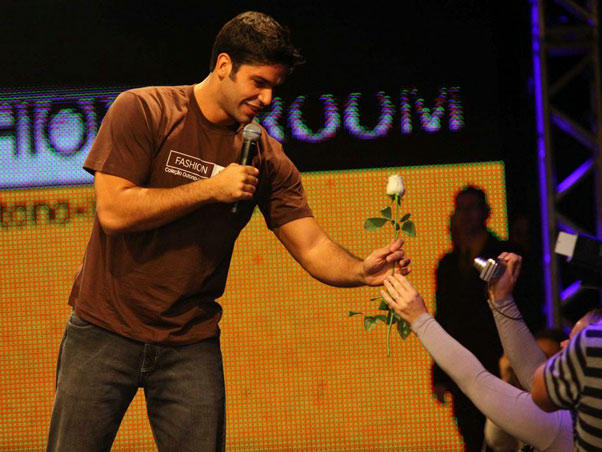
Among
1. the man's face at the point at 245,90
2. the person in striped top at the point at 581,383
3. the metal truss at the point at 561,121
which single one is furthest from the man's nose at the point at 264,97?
the metal truss at the point at 561,121

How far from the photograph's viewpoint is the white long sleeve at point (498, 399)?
75.5 inches

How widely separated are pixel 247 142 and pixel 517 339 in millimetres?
911

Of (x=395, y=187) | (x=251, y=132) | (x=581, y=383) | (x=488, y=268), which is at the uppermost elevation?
(x=251, y=132)

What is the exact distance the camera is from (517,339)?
2186 millimetres

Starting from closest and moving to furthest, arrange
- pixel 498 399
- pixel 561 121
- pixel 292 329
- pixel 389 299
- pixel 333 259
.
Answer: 1. pixel 498 399
2. pixel 389 299
3. pixel 333 259
4. pixel 561 121
5. pixel 292 329

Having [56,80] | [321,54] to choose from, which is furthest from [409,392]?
[56,80]

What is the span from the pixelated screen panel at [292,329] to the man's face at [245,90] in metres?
2.21

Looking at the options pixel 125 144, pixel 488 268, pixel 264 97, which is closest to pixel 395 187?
pixel 488 268

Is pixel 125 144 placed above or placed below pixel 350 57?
below

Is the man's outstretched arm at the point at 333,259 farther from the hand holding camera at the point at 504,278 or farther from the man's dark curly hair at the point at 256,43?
the man's dark curly hair at the point at 256,43

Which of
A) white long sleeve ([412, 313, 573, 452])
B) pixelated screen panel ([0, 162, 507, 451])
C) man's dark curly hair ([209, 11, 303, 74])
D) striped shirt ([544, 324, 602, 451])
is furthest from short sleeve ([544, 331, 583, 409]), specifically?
pixelated screen panel ([0, 162, 507, 451])

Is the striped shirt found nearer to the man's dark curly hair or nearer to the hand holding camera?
the hand holding camera

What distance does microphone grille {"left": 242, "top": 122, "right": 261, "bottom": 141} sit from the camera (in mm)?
2152

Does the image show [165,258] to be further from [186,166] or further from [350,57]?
[350,57]
